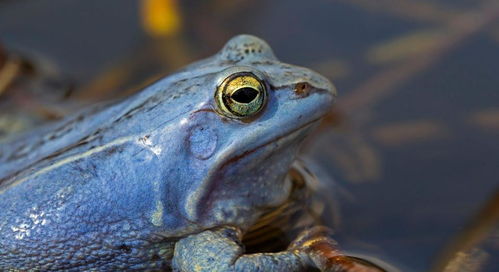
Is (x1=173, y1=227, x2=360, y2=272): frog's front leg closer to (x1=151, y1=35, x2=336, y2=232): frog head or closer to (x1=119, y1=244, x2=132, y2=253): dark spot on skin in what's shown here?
(x1=151, y1=35, x2=336, y2=232): frog head

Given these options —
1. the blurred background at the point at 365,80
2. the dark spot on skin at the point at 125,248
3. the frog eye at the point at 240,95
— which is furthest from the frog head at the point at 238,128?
the blurred background at the point at 365,80

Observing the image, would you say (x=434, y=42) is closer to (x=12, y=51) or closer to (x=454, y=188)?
(x=454, y=188)

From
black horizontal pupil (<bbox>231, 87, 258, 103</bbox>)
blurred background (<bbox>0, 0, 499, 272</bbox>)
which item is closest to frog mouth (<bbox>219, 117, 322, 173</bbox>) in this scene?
black horizontal pupil (<bbox>231, 87, 258, 103</bbox>)

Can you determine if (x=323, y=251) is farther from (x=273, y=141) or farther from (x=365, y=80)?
(x=365, y=80)

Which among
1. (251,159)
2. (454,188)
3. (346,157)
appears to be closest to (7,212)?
(251,159)

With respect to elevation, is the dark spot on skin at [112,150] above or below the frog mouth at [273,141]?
above

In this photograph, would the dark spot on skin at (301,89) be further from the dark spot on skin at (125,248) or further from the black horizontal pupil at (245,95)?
the dark spot on skin at (125,248)

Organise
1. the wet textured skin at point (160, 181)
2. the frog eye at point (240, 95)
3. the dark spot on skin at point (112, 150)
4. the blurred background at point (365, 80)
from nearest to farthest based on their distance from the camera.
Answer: the frog eye at point (240, 95)
the wet textured skin at point (160, 181)
the dark spot on skin at point (112, 150)
the blurred background at point (365, 80)
